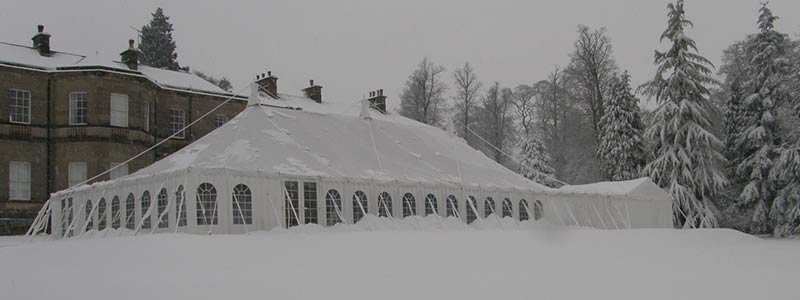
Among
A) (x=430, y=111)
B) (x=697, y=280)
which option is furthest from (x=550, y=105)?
(x=697, y=280)

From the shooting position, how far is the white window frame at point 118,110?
24.5 meters

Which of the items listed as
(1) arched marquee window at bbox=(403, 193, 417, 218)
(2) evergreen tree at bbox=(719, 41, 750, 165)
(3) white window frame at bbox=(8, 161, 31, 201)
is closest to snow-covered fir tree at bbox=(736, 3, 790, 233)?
(2) evergreen tree at bbox=(719, 41, 750, 165)

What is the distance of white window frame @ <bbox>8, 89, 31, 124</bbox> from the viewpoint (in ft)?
78.2

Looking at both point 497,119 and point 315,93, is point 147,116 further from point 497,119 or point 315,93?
point 497,119

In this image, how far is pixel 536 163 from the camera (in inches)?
1548

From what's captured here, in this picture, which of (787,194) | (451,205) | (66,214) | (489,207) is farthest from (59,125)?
(787,194)

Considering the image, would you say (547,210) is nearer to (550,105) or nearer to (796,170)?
(796,170)

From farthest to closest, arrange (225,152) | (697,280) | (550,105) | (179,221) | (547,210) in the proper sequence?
1. (550,105)
2. (547,210)
3. (225,152)
4. (179,221)
5. (697,280)

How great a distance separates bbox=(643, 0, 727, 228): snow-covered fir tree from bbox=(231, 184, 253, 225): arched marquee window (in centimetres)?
1867

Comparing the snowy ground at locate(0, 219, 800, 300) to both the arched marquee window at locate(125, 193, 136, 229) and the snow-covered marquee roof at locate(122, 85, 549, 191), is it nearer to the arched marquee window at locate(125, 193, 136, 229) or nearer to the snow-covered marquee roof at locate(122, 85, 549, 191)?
the snow-covered marquee roof at locate(122, 85, 549, 191)

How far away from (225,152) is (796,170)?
69.3 ft

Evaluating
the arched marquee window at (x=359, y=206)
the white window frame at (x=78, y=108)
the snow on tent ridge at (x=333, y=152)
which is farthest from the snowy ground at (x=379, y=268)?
the white window frame at (x=78, y=108)

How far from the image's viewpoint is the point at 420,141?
23938mm

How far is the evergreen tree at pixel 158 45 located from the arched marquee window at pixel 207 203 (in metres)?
30.0
